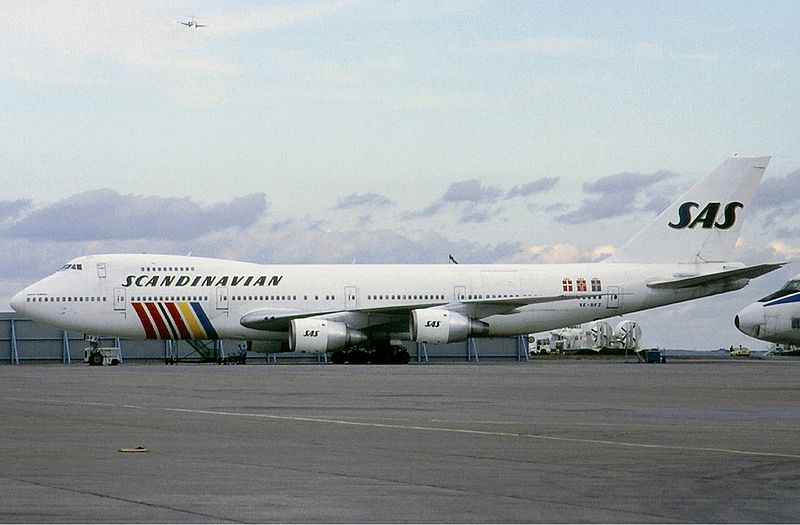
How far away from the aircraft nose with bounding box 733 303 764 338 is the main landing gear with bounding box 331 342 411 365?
16.2 meters

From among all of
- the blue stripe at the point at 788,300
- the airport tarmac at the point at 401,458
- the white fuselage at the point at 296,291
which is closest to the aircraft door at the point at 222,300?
the white fuselage at the point at 296,291

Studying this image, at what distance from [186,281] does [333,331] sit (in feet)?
20.2

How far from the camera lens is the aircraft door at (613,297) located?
56.4m

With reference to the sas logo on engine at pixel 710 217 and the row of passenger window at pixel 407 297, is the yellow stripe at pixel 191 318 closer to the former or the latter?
the row of passenger window at pixel 407 297

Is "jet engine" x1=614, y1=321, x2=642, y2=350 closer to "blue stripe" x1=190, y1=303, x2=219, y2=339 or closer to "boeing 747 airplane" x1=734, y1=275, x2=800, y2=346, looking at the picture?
"blue stripe" x1=190, y1=303, x2=219, y2=339

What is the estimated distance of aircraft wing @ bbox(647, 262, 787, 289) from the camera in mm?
54281

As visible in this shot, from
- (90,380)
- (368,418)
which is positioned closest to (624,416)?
(368,418)

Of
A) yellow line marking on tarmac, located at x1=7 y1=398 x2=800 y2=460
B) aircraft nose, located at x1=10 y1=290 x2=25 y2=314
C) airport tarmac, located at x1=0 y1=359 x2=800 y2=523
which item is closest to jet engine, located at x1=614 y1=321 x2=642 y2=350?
aircraft nose, located at x1=10 y1=290 x2=25 y2=314

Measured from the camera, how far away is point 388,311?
53469mm

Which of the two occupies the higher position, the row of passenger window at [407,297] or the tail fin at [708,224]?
the tail fin at [708,224]

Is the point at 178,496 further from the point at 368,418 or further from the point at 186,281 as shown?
the point at 186,281

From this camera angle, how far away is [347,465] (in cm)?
1158

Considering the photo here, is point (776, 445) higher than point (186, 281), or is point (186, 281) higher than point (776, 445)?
point (186, 281)

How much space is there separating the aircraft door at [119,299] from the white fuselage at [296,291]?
0.04 metres
